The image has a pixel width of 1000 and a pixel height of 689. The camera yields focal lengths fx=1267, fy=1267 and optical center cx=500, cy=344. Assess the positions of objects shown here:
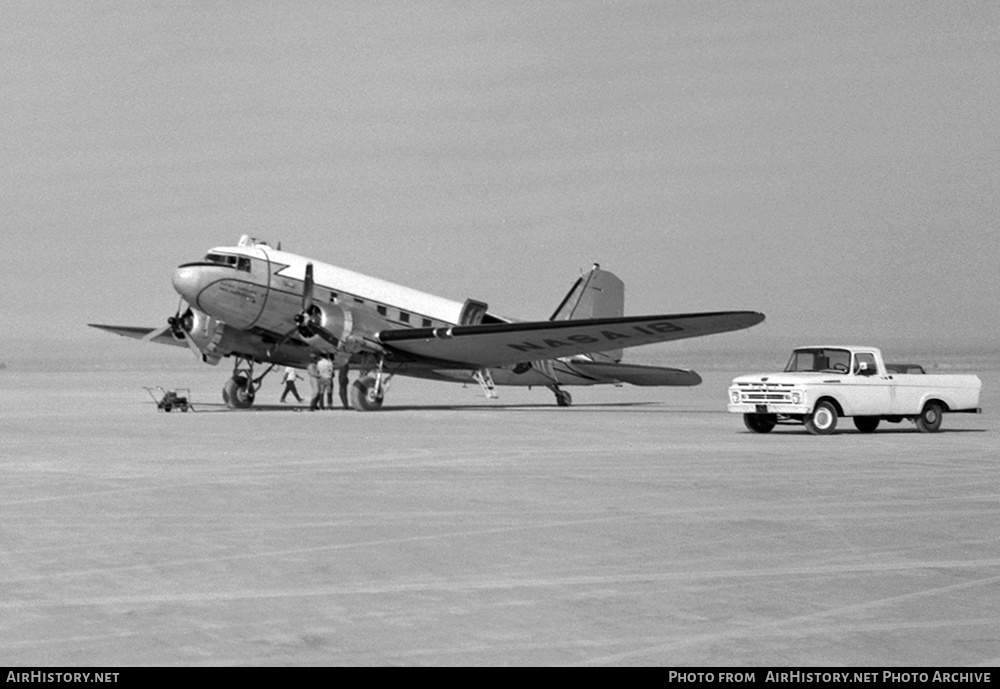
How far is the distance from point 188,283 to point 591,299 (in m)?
14.5

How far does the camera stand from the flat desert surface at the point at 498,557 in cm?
643

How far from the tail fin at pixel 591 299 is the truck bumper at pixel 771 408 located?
60.2ft

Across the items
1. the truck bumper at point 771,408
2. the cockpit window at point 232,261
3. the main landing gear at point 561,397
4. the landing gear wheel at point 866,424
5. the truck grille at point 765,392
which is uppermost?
the cockpit window at point 232,261

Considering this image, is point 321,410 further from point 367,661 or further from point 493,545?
point 367,661

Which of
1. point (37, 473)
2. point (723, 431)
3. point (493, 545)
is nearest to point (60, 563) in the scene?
point (493, 545)

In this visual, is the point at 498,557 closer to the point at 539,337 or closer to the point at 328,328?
the point at 539,337

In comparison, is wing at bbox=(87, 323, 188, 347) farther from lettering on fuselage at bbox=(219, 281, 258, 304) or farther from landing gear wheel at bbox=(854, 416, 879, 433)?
landing gear wheel at bbox=(854, 416, 879, 433)

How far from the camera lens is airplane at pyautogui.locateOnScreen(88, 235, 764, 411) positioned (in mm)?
33188

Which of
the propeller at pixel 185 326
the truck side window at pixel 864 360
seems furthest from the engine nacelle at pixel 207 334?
the truck side window at pixel 864 360

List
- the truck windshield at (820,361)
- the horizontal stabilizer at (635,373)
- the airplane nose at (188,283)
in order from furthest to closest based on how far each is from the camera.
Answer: the horizontal stabilizer at (635,373) < the airplane nose at (188,283) < the truck windshield at (820,361)

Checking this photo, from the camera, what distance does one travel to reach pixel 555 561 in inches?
358

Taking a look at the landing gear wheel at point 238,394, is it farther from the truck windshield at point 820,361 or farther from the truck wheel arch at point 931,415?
the truck wheel arch at point 931,415

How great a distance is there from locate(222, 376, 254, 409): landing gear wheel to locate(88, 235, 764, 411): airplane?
3cm

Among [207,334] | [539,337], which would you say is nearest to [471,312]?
[539,337]
